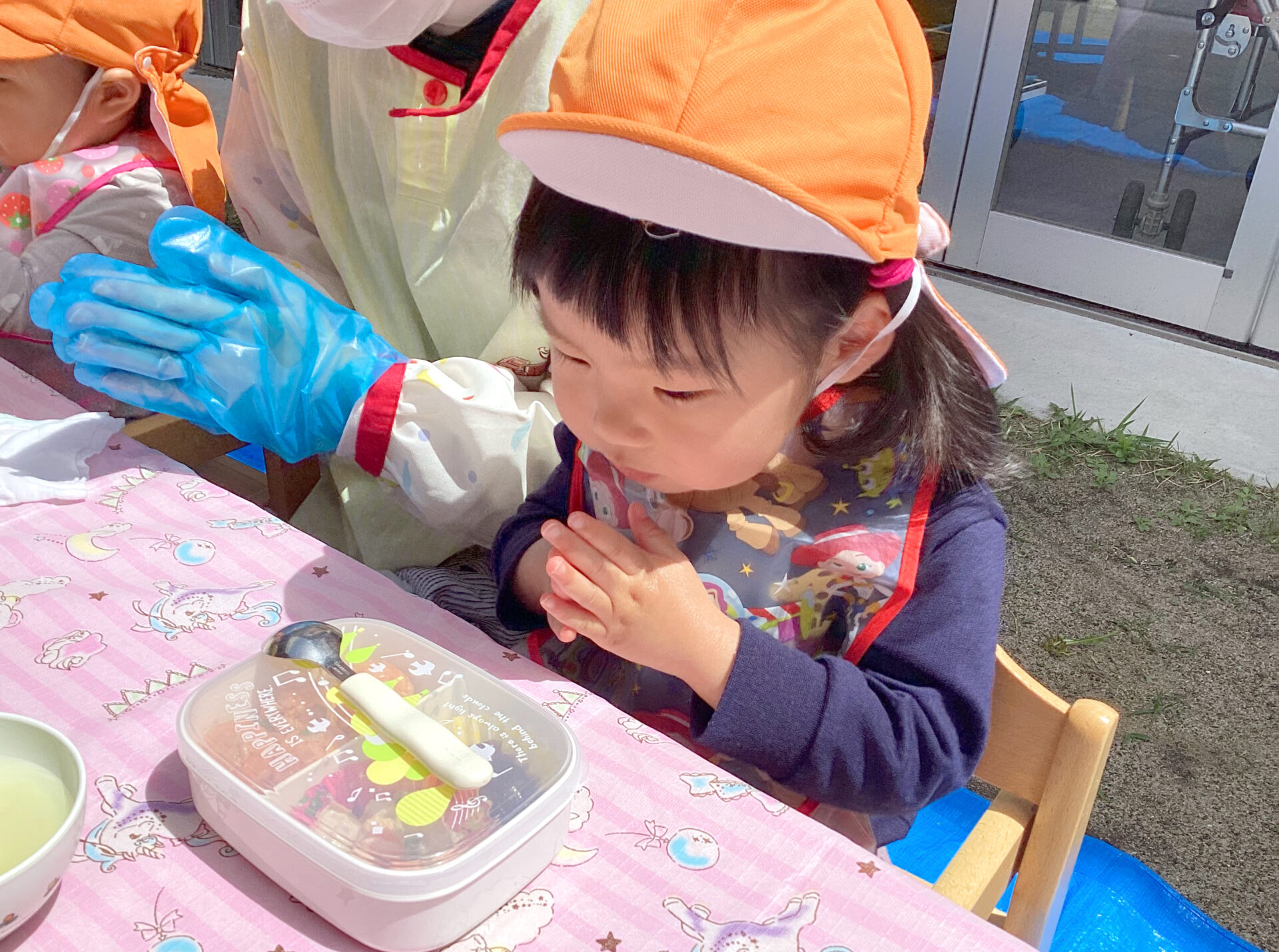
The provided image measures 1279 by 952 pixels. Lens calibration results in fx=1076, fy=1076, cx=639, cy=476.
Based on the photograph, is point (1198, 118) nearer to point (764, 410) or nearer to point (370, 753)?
point (764, 410)

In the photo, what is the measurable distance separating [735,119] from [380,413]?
59 centimetres

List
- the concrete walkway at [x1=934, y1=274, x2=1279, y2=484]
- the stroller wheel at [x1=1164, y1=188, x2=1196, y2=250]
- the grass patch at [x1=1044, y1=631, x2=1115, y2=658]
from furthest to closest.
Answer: the stroller wheel at [x1=1164, y1=188, x2=1196, y2=250] → the concrete walkway at [x1=934, y1=274, x2=1279, y2=484] → the grass patch at [x1=1044, y1=631, x2=1115, y2=658]

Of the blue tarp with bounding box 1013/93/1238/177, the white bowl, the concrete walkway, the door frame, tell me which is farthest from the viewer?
the blue tarp with bounding box 1013/93/1238/177

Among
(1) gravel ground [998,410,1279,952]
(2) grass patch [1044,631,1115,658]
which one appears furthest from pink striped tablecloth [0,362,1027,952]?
(2) grass patch [1044,631,1115,658]

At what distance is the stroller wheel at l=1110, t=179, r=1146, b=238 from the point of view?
143 inches

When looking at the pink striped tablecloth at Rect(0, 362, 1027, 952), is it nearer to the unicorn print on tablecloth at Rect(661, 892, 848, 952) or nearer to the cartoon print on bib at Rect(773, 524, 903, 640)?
the unicorn print on tablecloth at Rect(661, 892, 848, 952)

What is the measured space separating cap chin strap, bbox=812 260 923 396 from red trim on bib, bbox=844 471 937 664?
0.44ft

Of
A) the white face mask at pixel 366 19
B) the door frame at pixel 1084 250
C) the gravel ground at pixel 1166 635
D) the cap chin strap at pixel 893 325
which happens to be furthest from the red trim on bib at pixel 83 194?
the door frame at pixel 1084 250

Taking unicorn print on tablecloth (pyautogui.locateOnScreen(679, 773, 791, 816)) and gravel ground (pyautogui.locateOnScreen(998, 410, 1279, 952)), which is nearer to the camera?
unicorn print on tablecloth (pyautogui.locateOnScreen(679, 773, 791, 816))

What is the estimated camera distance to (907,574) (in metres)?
0.90

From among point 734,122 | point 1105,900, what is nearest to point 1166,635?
point 1105,900

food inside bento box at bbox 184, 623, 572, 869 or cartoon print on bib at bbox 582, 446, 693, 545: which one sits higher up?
food inside bento box at bbox 184, 623, 572, 869

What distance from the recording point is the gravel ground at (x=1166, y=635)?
71.0 inches

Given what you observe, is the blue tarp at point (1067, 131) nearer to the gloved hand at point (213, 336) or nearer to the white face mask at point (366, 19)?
the white face mask at point (366, 19)
